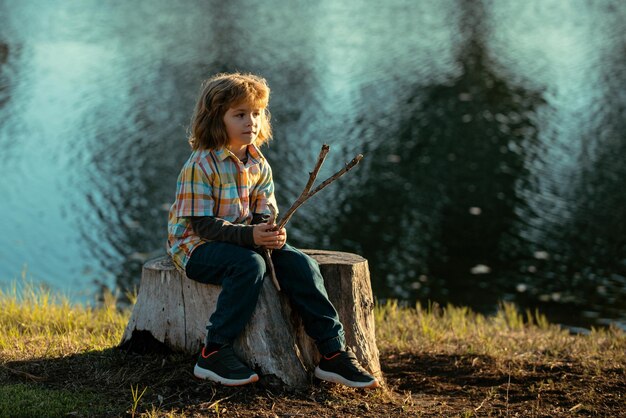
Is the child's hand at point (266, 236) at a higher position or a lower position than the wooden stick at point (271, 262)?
higher

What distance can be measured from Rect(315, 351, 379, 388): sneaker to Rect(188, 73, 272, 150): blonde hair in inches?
40.7

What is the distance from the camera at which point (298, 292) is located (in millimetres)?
4152

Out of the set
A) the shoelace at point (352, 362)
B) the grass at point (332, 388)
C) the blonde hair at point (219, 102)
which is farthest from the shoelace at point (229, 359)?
the blonde hair at point (219, 102)

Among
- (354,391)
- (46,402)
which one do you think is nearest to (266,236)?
(354,391)

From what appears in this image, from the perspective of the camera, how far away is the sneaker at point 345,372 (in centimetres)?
409

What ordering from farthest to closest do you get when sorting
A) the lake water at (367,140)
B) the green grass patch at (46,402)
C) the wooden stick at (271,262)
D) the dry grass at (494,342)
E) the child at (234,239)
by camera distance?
the lake water at (367,140), the dry grass at (494,342), the wooden stick at (271,262), the child at (234,239), the green grass patch at (46,402)

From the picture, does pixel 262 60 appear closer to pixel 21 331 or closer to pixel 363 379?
pixel 21 331

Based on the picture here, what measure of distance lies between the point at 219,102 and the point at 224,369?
1.13 meters

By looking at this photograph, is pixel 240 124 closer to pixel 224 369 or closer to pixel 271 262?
pixel 271 262

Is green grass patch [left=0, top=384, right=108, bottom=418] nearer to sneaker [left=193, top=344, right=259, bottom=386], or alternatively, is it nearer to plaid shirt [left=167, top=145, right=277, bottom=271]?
sneaker [left=193, top=344, right=259, bottom=386]

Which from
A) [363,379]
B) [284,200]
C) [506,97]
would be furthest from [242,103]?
[506,97]

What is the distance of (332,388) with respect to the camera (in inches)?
164

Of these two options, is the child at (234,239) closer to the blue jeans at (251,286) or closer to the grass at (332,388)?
the blue jeans at (251,286)

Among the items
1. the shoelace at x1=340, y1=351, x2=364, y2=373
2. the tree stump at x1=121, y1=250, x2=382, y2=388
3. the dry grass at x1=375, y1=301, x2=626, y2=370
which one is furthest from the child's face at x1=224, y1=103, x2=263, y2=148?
the dry grass at x1=375, y1=301, x2=626, y2=370
